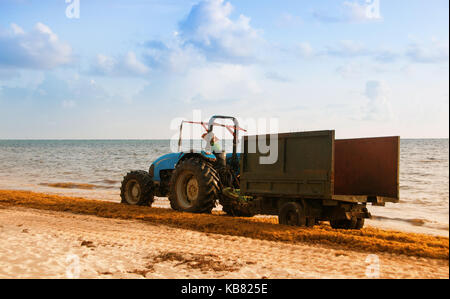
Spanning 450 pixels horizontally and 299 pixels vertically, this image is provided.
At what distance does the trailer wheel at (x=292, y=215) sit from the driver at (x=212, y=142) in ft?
8.50

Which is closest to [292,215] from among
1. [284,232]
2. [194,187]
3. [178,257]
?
[284,232]

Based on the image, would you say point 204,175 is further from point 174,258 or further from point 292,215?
point 174,258

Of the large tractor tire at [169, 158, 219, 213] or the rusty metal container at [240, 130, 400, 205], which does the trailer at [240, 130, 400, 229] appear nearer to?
the rusty metal container at [240, 130, 400, 205]

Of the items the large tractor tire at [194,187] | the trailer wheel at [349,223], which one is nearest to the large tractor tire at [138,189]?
the large tractor tire at [194,187]

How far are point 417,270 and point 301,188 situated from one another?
2.80 meters

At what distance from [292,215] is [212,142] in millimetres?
2915

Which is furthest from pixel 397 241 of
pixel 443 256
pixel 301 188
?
pixel 301 188

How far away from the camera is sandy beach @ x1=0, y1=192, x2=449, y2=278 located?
509cm

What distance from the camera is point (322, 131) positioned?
736 centimetres

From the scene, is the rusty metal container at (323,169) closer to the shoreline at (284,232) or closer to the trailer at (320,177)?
the trailer at (320,177)

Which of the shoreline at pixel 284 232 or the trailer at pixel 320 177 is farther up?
the trailer at pixel 320 177

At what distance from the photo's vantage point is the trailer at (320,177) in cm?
745
